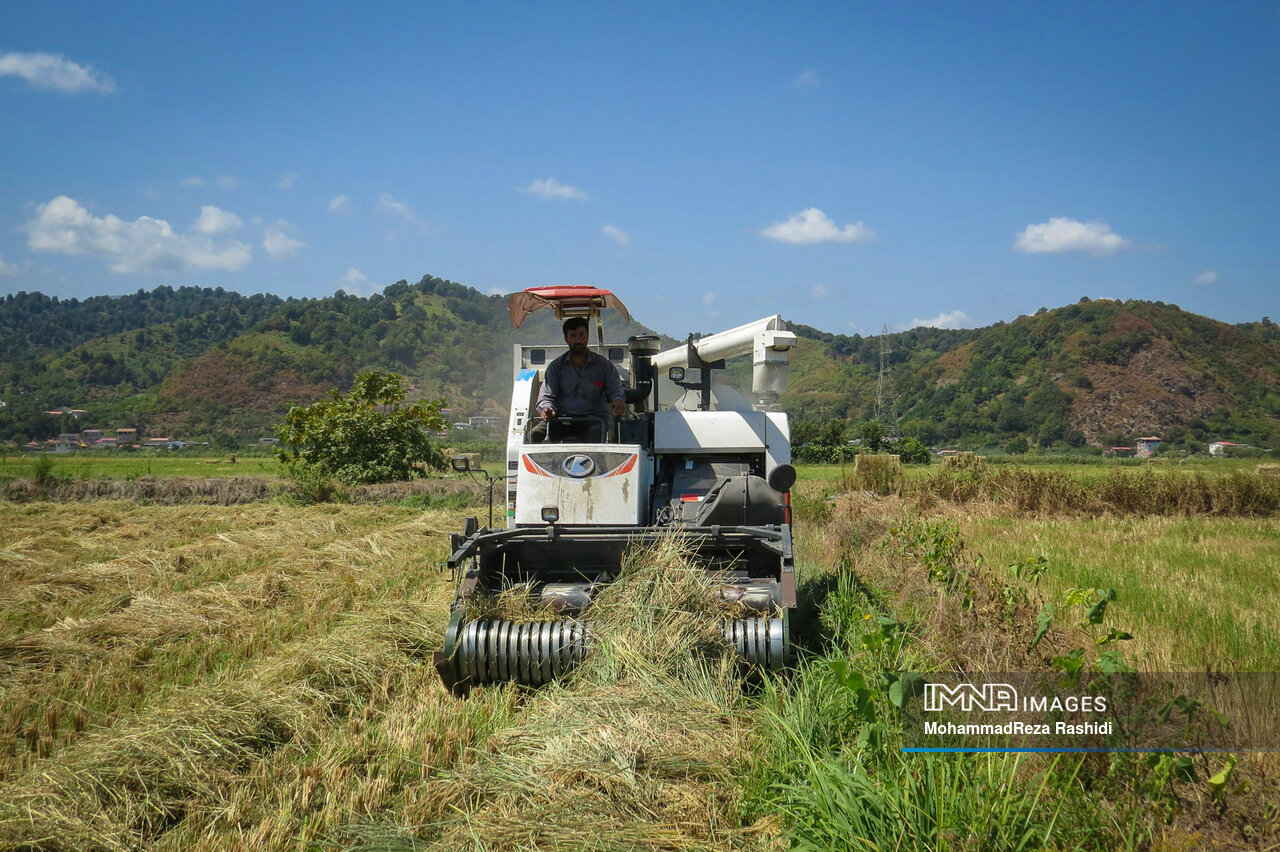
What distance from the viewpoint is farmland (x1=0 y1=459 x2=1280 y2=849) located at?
9.33 ft

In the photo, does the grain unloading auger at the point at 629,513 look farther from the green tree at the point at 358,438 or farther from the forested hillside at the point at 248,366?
the forested hillside at the point at 248,366

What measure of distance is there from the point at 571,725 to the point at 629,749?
48 cm

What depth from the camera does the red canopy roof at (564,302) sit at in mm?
6859

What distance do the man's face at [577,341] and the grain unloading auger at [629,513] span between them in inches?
12.4

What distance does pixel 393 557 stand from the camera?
32.1 ft

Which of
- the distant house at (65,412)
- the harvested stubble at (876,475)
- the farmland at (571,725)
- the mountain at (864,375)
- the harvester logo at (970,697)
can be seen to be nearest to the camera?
the farmland at (571,725)

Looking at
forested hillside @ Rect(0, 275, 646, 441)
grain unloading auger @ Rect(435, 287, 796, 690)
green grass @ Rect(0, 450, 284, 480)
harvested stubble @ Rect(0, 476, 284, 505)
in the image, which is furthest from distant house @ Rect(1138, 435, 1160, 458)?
grain unloading auger @ Rect(435, 287, 796, 690)

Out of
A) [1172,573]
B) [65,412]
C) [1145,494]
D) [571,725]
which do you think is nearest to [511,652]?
[571,725]

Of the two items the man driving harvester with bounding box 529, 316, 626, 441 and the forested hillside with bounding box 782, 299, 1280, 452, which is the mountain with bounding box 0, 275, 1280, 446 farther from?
the man driving harvester with bounding box 529, 316, 626, 441

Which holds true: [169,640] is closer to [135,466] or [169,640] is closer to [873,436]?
[135,466]

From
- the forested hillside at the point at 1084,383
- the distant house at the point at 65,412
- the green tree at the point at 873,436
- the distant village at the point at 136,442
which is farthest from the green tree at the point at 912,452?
the distant house at the point at 65,412

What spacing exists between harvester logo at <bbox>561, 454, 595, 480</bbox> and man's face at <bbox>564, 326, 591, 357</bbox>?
1123 millimetres

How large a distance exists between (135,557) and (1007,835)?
30.6 feet

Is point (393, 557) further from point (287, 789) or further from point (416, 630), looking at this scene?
point (287, 789)
